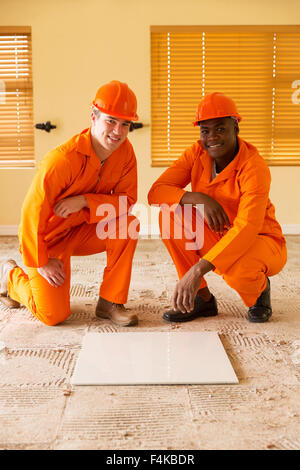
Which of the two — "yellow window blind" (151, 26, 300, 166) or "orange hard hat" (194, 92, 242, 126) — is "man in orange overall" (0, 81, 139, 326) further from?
"yellow window blind" (151, 26, 300, 166)

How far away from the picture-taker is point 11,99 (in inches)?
192

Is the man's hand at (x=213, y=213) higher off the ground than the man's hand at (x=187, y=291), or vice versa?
the man's hand at (x=213, y=213)

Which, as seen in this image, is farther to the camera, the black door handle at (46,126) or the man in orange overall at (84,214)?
the black door handle at (46,126)

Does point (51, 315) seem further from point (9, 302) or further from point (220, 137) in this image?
point (220, 137)

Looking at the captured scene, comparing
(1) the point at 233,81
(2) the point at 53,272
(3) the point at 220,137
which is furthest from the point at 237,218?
(1) the point at 233,81

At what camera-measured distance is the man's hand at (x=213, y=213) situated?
2371 mm

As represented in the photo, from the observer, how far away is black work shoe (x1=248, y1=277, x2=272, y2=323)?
2433mm

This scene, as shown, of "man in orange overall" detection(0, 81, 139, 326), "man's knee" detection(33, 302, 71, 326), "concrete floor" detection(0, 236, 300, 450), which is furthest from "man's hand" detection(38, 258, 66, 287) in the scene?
"concrete floor" detection(0, 236, 300, 450)

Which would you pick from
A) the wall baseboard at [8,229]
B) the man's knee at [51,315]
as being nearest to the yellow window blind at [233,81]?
the wall baseboard at [8,229]

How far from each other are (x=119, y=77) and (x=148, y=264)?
2.07 metres

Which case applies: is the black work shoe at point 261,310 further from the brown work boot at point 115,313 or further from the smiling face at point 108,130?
the smiling face at point 108,130

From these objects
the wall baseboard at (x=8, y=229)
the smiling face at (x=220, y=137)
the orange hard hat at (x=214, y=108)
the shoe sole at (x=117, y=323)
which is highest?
the orange hard hat at (x=214, y=108)

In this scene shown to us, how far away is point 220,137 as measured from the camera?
93.1 inches

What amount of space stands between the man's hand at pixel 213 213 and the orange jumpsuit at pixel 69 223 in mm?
358
